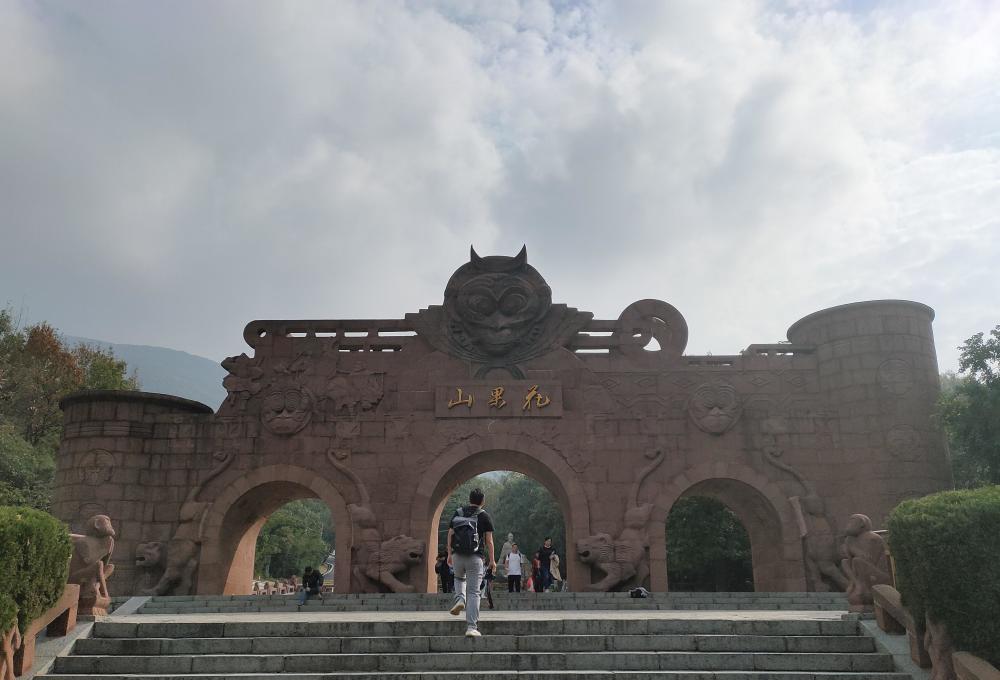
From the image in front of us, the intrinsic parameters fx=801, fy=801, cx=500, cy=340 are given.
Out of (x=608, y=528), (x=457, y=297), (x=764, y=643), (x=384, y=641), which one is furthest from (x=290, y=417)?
(x=764, y=643)

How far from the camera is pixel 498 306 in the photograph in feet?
59.6

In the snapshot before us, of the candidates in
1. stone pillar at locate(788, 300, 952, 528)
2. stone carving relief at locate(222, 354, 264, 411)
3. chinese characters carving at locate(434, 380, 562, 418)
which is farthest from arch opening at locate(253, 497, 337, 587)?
stone pillar at locate(788, 300, 952, 528)

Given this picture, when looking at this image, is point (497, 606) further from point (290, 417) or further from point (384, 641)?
point (290, 417)

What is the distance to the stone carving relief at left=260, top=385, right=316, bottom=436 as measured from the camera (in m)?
17.5

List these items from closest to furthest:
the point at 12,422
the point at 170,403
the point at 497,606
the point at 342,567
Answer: the point at 497,606 < the point at 342,567 < the point at 170,403 < the point at 12,422

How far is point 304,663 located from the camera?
25.0ft

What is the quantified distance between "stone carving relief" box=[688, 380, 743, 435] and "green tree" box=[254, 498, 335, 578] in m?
27.7

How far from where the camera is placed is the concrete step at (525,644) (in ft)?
26.1

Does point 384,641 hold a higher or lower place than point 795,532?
lower

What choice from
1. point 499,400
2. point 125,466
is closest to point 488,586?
point 499,400

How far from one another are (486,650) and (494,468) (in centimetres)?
1027

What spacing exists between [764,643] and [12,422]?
32435 mm

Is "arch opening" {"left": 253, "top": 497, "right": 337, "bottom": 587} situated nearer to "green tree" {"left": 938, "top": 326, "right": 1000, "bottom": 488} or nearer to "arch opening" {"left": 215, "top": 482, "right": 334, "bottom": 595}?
"arch opening" {"left": 215, "top": 482, "right": 334, "bottom": 595}

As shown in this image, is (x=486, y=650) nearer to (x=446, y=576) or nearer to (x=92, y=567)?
(x=92, y=567)
